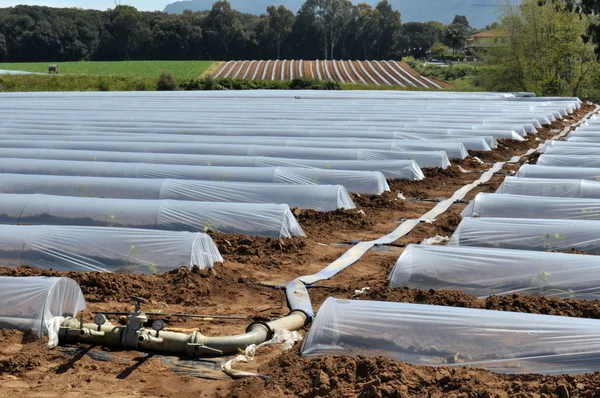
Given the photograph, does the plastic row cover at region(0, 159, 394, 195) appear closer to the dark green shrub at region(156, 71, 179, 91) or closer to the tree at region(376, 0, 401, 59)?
the dark green shrub at region(156, 71, 179, 91)

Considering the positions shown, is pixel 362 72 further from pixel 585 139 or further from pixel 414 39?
pixel 585 139

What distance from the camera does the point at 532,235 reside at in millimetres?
6781

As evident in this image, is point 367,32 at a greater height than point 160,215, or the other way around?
point 367,32

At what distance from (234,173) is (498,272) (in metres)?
5.21

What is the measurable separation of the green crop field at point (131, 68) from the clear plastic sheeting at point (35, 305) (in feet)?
168

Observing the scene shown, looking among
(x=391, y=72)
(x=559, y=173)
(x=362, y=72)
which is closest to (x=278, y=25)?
(x=362, y=72)

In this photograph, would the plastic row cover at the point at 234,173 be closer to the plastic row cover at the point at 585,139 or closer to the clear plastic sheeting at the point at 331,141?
the clear plastic sheeting at the point at 331,141

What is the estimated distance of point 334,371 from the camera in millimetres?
4195

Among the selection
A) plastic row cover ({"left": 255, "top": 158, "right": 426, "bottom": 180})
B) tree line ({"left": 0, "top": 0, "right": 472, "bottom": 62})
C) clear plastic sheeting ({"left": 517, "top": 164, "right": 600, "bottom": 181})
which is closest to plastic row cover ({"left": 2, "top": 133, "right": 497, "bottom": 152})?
plastic row cover ({"left": 255, "top": 158, "right": 426, "bottom": 180})

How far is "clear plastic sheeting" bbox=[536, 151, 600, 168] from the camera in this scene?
37.4 feet

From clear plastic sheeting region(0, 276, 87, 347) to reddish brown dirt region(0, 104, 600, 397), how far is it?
0.41 ft

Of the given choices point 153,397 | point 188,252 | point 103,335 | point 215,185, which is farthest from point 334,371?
point 215,185

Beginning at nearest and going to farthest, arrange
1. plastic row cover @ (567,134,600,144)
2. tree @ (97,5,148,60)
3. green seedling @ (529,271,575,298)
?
green seedling @ (529,271,575,298) < plastic row cover @ (567,134,600,144) < tree @ (97,5,148,60)

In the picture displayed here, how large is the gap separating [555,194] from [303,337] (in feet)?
17.1
